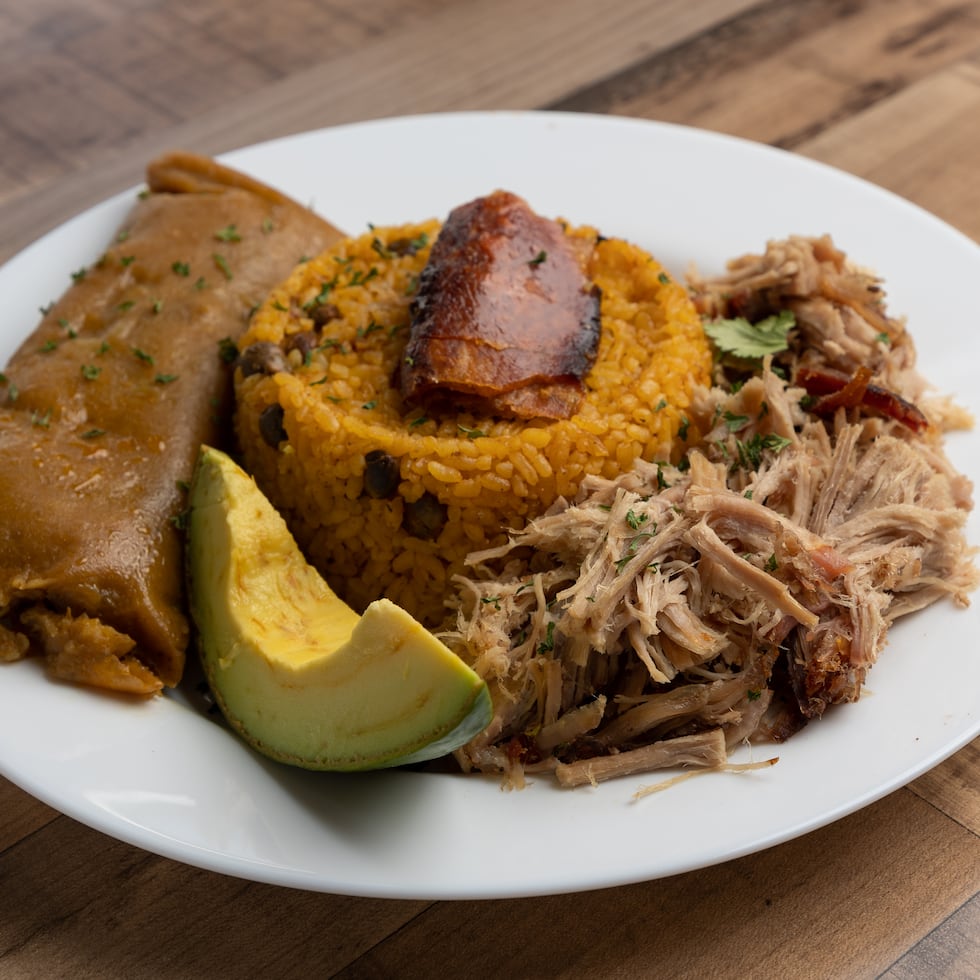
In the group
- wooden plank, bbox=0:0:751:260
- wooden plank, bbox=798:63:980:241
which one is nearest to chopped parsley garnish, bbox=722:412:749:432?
wooden plank, bbox=798:63:980:241

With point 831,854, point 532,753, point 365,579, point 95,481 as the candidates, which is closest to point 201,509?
point 95,481

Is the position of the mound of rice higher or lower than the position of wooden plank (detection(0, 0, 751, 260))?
lower

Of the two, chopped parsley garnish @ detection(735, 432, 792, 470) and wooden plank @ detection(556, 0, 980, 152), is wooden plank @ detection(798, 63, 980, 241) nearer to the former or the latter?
wooden plank @ detection(556, 0, 980, 152)

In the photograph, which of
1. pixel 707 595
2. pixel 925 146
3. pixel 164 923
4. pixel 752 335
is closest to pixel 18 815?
pixel 164 923

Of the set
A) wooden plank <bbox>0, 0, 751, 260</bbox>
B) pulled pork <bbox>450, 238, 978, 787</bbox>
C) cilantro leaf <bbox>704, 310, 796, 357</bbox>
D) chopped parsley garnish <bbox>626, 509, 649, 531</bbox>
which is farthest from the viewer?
wooden plank <bbox>0, 0, 751, 260</bbox>

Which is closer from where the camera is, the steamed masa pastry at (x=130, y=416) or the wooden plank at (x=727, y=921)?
the wooden plank at (x=727, y=921)

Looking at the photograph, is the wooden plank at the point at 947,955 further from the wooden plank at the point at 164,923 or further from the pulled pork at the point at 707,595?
the wooden plank at the point at 164,923

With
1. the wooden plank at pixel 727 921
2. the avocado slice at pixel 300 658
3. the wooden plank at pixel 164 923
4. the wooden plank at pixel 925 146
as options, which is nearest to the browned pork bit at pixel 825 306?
the wooden plank at pixel 925 146

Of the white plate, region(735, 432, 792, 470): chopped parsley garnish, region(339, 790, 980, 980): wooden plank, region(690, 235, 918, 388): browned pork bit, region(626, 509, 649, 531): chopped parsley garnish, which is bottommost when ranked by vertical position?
region(339, 790, 980, 980): wooden plank
